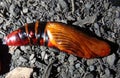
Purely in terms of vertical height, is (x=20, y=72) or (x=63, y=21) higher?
(x=63, y=21)

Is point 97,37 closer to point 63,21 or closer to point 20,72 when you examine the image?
point 63,21

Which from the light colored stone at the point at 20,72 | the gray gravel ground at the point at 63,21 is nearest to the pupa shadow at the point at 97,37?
the gray gravel ground at the point at 63,21

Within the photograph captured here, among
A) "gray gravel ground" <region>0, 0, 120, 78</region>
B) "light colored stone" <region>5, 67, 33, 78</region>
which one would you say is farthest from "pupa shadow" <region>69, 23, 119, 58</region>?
"light colored stone" <region>5, 67, 33, 78</region>

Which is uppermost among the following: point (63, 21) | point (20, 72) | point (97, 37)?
point (63, 21)

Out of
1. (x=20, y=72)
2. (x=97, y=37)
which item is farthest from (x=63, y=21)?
(x=20, y=72)

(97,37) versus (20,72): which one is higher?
(97,37)

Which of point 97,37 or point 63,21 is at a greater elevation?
point 63,21

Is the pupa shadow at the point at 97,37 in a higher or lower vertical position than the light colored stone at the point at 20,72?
higher

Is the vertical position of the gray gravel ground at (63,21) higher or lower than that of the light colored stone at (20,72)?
higher

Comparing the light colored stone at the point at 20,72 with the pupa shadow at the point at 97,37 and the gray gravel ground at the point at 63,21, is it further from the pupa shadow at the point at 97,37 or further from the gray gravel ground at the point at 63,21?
the pupa shadow at the point at 97,37
